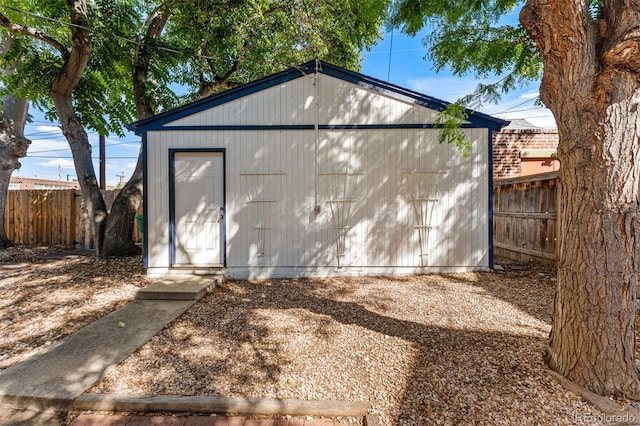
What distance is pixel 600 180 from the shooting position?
6.95 feet

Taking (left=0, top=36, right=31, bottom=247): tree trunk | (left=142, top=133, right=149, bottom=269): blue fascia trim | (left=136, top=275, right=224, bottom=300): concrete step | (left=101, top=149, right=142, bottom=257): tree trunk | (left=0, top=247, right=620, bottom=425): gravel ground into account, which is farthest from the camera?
(left=0, top=36, right=31, bottom=247): tree trunk

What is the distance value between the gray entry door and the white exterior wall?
186mm

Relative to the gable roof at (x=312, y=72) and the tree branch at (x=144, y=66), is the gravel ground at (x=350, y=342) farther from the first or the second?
the tree branch at (x=144, y=66)

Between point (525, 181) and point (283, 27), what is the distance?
675 centimetres

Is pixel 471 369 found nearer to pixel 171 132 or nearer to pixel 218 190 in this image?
pixel 218 190

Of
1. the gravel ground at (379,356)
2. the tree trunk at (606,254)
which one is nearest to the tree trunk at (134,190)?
the gravel ground at (379,356)

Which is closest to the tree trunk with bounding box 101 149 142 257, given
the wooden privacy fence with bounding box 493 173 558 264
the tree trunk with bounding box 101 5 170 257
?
the tree trunk with bounding box 101 5 170 257

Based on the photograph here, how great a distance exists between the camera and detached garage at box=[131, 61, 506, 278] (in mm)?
5633

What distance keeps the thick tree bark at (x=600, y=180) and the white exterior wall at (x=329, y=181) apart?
3454mm

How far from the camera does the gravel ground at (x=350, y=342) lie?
2162mm

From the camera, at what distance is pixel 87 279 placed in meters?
5.37

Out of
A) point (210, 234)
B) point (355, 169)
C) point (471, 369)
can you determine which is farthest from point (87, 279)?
point (471, 369)

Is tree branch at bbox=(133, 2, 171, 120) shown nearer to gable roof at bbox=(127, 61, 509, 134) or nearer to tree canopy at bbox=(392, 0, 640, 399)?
gable roof at bbox=(127, 61, 509, 134)

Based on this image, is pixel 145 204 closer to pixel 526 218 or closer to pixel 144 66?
pixel 144 66
